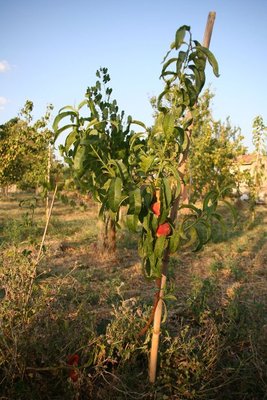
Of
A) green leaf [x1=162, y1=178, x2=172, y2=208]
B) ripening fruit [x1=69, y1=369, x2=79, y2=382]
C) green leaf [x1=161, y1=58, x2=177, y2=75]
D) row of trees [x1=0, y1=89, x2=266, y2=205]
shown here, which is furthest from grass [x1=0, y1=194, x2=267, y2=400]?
row of trees [x1=0, y1=89, x2=266, y2=205]

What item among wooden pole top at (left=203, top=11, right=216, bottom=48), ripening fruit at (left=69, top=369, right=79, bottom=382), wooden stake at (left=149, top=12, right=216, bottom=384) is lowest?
ripening fruit at (left=69, top=369, right=79, bottom=382)

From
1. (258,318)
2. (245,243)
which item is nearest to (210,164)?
(245,243)

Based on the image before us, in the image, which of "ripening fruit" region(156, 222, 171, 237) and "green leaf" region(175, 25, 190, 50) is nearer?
"green leaf" region(175, 25, 190, 50)

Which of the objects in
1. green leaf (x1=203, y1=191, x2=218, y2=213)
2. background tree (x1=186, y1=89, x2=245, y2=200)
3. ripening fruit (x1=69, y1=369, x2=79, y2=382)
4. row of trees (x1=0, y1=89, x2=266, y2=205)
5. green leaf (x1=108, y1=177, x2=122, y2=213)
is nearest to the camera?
green leaf (x1=108, y1=177, x2=122, y2=213)

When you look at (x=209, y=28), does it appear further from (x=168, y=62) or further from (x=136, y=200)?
(x=136, y=200)

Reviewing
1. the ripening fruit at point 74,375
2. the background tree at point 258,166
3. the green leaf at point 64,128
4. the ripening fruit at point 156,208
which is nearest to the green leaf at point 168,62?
the green leaf at point 64,128

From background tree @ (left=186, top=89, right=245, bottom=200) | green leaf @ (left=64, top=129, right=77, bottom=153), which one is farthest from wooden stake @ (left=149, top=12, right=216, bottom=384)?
background tree @ (left=186, top=89, right=245, bottom=200)

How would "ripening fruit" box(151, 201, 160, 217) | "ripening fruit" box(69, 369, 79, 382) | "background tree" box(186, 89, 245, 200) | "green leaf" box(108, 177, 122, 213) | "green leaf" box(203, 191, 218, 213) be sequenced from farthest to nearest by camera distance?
"background tree" box(186, 89, 245, 200), "ripening fruit" box(69, 369, 79, 382), "green leaf" box(203, 191, 218, 213), "ripening fruit" box(151, 201, 160, 217), "green leaf" box(108, 177, 122, 213)

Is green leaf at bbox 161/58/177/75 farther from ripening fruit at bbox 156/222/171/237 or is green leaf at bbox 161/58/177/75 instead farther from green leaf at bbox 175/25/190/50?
ripening fruit at bbox 156/222/171/237

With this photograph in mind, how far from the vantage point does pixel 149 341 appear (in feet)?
7.66

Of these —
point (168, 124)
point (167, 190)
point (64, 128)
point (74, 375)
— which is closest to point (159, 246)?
point (167, 190)

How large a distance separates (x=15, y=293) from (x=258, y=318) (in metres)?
1.93

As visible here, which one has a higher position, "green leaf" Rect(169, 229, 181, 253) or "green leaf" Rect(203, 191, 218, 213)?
"green leaf" Rect(203, 191, 218, 213)

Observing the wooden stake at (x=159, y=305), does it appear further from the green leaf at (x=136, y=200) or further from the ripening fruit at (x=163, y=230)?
the green leaf at (x=136, y=200)
